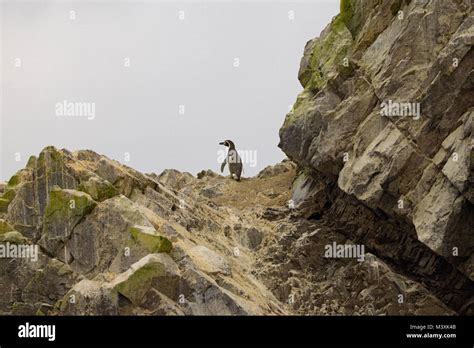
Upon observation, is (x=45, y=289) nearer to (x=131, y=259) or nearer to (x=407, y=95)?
(x=131, y=259)

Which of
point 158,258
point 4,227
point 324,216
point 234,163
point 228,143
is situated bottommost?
point 158,258

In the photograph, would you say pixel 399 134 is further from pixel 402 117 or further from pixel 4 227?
pixel 4 227

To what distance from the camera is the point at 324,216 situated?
4531cm

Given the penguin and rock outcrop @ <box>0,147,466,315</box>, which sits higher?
the penguin

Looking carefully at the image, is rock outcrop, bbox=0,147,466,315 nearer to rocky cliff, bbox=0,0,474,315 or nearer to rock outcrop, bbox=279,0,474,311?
rocky cliff, bbox=0,0,474,315

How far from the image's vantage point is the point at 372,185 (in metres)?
40.1

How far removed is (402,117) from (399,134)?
72cm

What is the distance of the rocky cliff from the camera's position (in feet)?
115

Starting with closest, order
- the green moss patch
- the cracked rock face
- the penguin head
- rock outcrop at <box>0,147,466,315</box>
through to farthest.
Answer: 1. rock outcrop at <box>0,147,466,315</box>
2. the cracked rock face
3. the green moss patch
4. the penguin head

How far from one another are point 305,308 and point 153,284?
30.8 ft

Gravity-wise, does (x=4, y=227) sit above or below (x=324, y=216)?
below

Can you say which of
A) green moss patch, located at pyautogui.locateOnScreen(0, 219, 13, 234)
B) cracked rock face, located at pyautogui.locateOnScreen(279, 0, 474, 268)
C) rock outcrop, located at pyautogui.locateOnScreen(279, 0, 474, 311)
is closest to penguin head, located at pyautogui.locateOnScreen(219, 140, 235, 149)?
rock outcrop, located at pyautogui.locateOnScreen(279, 0, 474, 311)

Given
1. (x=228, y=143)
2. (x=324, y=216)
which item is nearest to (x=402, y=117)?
(x=324, y=216)

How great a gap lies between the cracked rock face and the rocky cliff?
6 centimetres
